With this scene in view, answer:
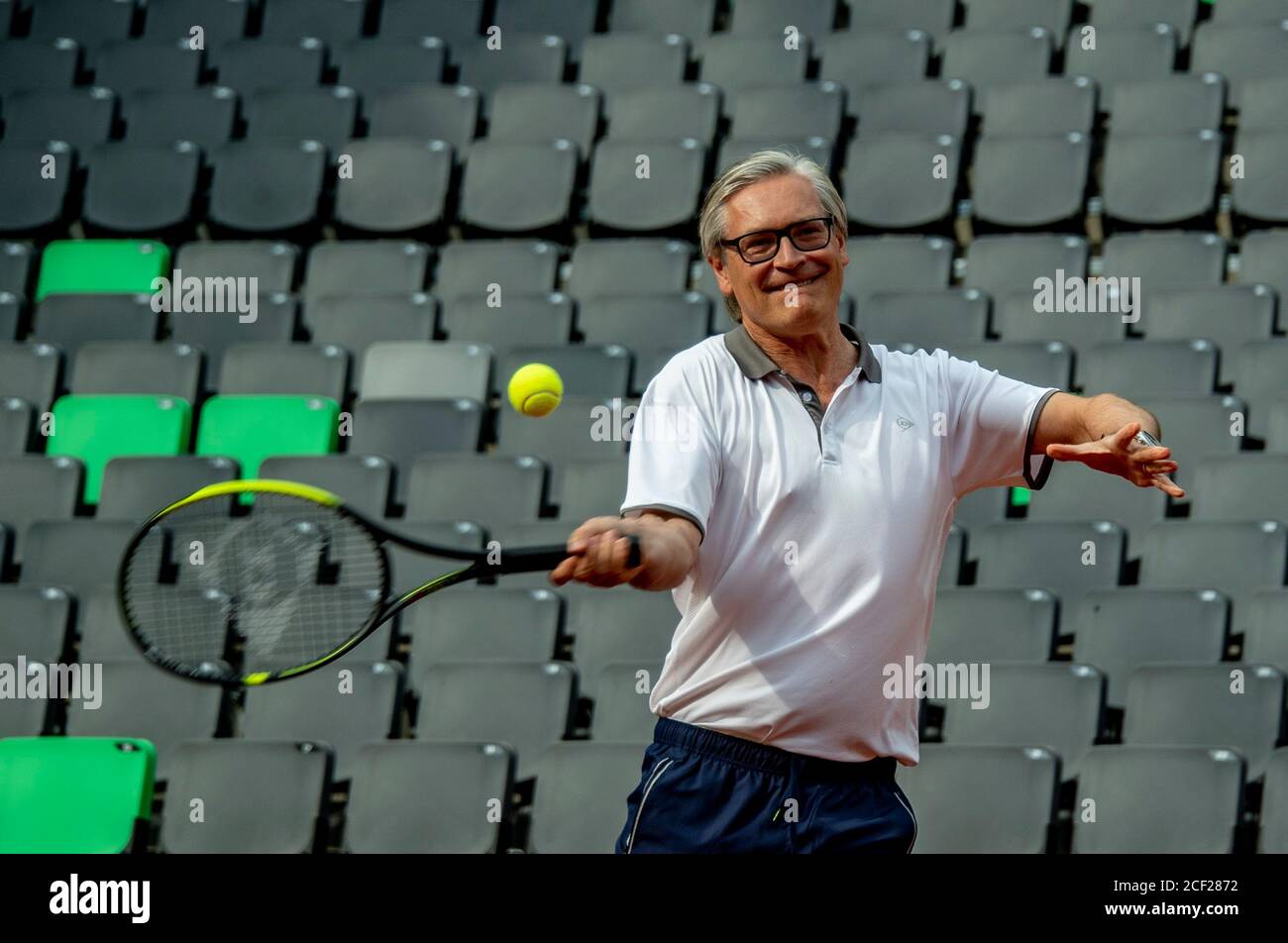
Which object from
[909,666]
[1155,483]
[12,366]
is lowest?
[909,666]

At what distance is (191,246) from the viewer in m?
7.80

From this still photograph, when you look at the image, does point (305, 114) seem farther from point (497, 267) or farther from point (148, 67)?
point (497, 267)

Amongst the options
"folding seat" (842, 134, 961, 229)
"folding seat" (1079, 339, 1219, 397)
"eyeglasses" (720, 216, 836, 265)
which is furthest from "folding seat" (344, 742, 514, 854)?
"folding seat" (842, 134, 961, 229)

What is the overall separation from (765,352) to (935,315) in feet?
13.4

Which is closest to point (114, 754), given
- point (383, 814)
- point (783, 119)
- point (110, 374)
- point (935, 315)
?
point (383, 814)

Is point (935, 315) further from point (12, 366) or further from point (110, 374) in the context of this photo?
point (12, 366)

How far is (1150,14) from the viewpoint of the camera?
834cm

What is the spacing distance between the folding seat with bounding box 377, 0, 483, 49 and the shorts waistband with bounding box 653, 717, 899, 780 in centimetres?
732

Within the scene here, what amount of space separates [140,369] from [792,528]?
5215 mm

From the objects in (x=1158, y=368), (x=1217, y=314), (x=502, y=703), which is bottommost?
(x=502, y=703)

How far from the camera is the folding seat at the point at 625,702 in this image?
203 inches

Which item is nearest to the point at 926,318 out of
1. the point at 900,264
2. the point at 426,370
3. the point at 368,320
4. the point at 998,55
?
the point at 900,264

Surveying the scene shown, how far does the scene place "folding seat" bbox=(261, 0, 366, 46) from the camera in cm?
949
